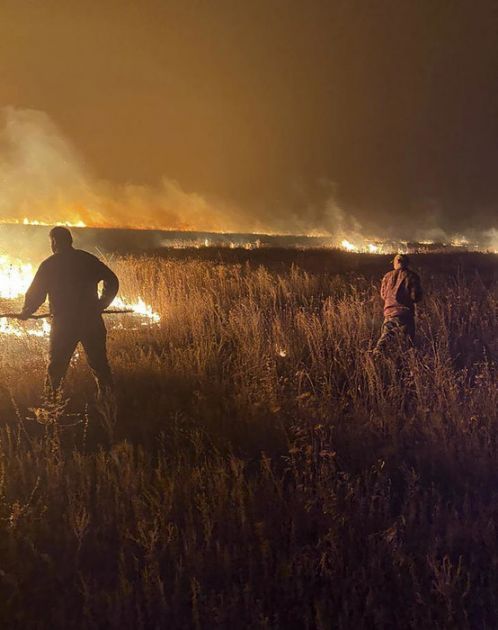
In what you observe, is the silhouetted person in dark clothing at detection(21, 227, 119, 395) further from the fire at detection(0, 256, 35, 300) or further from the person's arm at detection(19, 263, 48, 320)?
the fire at detection(0, 256, 35, 300)

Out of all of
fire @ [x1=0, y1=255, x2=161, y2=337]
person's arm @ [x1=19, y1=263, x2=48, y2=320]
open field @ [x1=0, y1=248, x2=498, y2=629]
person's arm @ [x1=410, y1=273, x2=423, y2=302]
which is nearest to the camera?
open field @ [x1=0, y1=248, x2=498, y2=629]

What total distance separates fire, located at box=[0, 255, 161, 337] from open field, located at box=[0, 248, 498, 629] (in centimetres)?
292

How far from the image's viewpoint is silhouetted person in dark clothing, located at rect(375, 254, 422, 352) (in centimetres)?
762

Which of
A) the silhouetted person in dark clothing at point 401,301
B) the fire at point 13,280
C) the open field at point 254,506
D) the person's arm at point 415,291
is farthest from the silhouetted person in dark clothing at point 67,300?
the fire at point 13,280

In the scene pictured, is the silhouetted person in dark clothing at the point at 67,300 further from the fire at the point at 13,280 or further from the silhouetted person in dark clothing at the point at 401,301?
the fire at the point at 13,280

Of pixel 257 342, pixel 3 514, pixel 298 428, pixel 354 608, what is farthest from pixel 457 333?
pixel 3 514

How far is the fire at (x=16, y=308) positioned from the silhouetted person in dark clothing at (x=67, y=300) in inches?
117

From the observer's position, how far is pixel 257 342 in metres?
7.05

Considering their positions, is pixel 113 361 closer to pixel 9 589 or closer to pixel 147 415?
pixel 147 415

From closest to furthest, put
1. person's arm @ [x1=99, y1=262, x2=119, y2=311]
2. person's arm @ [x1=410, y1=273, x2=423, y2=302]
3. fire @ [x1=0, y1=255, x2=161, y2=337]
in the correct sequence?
person's arm @ [x1=99, y1=262, x2=119, y2=311] → person's arm @ [x1=410, y1=273, x2=423, y2=302] → fire @ [x1=0, y1=255, x2=161, y2=337]

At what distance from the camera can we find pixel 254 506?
3.56 m

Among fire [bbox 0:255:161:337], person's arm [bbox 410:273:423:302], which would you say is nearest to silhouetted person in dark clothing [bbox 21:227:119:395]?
fire [bbox 0:255:161:337]

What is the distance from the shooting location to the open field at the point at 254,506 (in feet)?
9.08

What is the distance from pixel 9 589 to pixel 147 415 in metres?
2.59
